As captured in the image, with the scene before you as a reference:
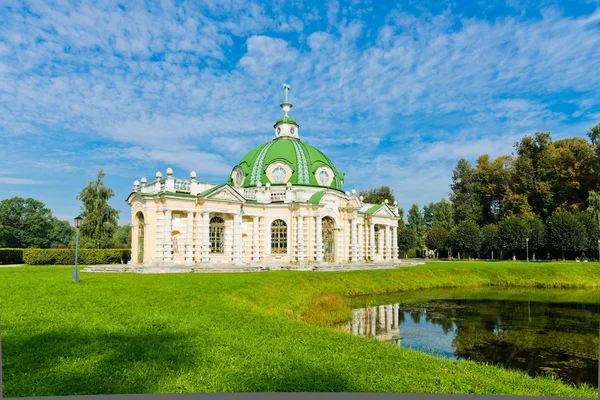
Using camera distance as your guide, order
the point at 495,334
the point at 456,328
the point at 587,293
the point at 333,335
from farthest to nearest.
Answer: the point at 587,293
the point at 456,328
the point at 495,334
the point at 333,335

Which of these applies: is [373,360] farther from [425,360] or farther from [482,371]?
[482,371]

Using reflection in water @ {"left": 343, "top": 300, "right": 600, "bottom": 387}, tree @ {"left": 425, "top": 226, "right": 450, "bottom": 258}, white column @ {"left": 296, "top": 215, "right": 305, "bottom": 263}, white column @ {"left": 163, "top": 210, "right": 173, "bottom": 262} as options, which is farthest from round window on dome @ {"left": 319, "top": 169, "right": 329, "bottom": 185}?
tree @ {"left": 425, "top": 226, "right": 450, "bottom": 258}

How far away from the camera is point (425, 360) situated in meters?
8.88

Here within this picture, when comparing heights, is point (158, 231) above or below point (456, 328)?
above

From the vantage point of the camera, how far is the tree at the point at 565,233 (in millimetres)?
42531

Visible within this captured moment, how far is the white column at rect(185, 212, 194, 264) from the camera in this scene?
29.5 m

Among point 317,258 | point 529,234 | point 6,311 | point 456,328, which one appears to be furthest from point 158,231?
point 529,234

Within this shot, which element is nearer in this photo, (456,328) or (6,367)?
(6,367)

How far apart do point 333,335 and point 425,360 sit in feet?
8.36

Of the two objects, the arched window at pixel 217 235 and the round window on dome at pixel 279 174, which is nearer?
the arched window at pixel 217 235

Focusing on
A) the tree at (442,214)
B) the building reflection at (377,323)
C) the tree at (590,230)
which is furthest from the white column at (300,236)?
the tree at (442,214)

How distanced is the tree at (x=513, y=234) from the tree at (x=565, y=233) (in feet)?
8.77

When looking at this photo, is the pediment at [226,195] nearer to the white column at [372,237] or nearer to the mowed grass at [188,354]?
the white column at [372,237]

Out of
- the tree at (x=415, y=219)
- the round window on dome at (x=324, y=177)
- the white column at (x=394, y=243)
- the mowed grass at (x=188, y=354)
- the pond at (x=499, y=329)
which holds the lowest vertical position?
the pond at (x=499, y=329)
